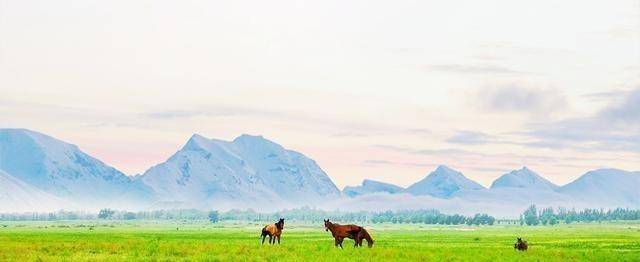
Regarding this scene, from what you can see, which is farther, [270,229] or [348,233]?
[270,229]

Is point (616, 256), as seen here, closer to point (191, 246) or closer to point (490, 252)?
point (490, 252)

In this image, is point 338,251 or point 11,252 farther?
point 338,251

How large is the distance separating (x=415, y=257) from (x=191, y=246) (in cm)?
1468

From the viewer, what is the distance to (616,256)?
208ft

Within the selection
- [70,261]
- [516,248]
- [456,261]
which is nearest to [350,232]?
[456,261]

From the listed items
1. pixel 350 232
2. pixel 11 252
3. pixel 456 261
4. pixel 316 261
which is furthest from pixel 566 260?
pixel 11 252

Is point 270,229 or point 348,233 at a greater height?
point 270,229

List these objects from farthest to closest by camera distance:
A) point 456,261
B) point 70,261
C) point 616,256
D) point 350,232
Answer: point 616,256 < point 350,232 < point 456,261 < point 70,261

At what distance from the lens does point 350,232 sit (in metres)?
58.5

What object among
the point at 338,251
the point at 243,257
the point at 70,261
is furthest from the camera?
the point at 338,251

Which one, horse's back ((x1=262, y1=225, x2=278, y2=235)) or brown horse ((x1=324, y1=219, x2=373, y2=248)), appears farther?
horse's back ((x1=262, y1=225, x2=278, y2=235))

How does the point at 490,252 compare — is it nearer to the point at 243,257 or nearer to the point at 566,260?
the point at 566,260

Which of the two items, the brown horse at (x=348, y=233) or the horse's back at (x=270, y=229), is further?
the horse's back at (x=270, y=229)

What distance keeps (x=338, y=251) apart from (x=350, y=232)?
4.20m
